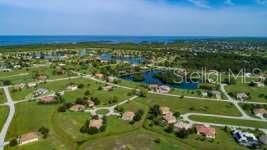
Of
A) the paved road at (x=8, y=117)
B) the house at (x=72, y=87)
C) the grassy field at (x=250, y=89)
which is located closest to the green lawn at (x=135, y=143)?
the paved road at (x=8, y=117)

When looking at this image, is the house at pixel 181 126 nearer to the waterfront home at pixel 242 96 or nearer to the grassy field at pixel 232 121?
the grassy field at pixel 232 121

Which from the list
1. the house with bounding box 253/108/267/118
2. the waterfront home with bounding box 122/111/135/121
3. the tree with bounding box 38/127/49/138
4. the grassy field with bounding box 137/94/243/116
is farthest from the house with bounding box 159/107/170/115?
the tree with bounding box 38/127/49/138

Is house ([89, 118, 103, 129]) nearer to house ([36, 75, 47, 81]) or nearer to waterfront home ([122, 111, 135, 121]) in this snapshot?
waterfront home ([122, 111, 135, 121])

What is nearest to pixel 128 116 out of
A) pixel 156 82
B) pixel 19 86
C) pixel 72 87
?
pixel 72 87

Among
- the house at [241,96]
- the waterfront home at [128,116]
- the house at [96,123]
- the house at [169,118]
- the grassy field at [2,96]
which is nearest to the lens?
the house at [96,123]

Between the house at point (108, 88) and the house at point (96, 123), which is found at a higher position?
the house at point (108, 88)

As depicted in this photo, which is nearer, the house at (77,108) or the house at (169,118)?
the house at (169,118)

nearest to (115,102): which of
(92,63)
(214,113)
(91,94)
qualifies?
(91,94)

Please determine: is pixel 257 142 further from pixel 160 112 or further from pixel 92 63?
pixel 92 63
